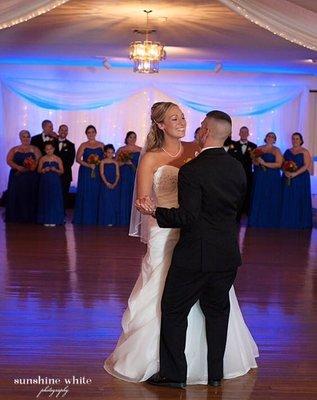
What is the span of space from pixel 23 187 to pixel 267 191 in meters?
3.52

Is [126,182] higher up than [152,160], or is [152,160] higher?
[152,160]

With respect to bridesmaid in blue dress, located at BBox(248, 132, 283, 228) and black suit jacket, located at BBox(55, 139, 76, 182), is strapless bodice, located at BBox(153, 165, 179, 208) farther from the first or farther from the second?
black suit jacket, located at BBox(55, 139, 76, 182)

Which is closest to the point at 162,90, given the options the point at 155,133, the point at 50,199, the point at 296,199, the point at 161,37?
the point at 296,199

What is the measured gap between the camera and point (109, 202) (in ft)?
35.0

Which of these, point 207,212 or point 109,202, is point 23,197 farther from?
point 207,212

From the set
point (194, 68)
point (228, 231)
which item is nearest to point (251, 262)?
point (228, 231)

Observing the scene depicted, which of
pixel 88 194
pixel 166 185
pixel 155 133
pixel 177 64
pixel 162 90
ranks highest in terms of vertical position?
pixel 177 64

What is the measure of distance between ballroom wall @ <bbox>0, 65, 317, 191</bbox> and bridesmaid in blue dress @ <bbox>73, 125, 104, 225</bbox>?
340cm

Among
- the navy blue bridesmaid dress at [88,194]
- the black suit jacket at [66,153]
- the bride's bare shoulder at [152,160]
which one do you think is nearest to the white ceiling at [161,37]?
the bride's bare shoulder at [152,160]

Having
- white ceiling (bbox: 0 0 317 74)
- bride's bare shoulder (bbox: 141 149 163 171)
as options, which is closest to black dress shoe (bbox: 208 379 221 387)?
bride's bare shoulder (bbox: 141 149 163 171)

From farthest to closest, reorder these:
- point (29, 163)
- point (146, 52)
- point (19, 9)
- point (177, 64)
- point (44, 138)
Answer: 1. point (177, 64)
2. point (44, 138)
3. point (29, 163)
4. point (146, 52)
5. point (19, 9)

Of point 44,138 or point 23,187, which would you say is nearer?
point 23,187

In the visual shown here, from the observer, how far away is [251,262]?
763 centimetres

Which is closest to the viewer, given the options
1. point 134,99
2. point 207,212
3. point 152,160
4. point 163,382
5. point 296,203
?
point 207,212
